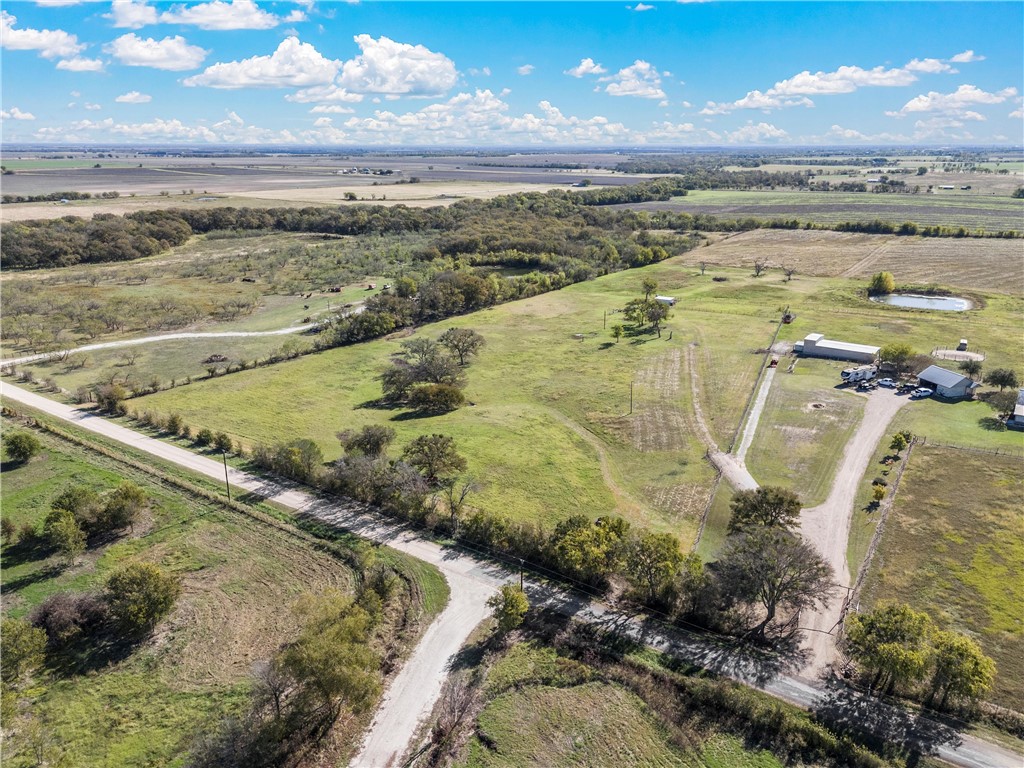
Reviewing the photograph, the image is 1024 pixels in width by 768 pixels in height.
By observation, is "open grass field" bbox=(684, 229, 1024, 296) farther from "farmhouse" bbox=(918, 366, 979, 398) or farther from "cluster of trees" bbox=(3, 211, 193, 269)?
"cluster of trees" bbox=(3, 211, 193, 269)

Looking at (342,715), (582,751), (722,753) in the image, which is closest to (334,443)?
(342,715)

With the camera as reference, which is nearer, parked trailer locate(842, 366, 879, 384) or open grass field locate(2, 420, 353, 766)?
open grass field locate(2, 420, 353, 766)

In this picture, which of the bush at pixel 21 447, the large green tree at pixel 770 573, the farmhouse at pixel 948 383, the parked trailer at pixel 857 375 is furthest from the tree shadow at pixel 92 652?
the farmhouse at pixel 948 383

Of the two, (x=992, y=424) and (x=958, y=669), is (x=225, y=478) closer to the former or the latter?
(x=958, y=669)

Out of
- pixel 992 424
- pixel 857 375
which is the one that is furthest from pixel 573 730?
pixel 857 375

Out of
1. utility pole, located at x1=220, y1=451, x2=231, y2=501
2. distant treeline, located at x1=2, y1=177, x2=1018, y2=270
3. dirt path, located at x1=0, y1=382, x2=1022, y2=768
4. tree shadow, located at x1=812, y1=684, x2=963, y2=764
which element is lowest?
tree shadow, located at x1=812, y1=684, x2=963, y2=764

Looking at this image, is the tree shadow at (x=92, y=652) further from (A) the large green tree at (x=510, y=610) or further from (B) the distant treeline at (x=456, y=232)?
(B) the distant treeline at (x=456, y=232)

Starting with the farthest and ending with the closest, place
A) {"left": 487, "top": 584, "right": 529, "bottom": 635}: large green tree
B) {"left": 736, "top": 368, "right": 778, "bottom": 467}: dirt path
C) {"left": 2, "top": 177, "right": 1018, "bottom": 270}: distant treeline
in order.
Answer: {"left": 2, "top": 177, "right": 1018, "bottom": 270}: distant treeline
{"left": 736, "top": 368, "right": 778, "bottom": 467}: dirt path
{"left": 487, "top": 584, "right": 529, "bottom": 635}: large green tree

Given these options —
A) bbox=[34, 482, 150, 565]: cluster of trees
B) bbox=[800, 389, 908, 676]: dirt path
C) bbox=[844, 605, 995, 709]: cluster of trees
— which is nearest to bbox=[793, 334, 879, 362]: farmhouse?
bbox=[800, 389, 908, 676]: dirt path
